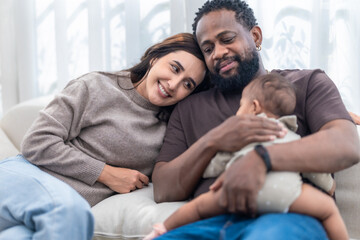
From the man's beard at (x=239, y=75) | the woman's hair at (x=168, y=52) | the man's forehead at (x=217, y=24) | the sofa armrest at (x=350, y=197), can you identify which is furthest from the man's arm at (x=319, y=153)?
the woman's hair at (x=168, y=52)

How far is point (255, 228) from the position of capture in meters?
1.18

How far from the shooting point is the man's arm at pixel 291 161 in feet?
4.08

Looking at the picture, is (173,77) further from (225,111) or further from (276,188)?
(276,188)

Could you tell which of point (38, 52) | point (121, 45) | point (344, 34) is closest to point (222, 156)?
point (344, 34)

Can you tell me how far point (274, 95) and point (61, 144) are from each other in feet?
2.77

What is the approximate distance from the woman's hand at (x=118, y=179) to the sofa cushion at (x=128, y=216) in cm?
6

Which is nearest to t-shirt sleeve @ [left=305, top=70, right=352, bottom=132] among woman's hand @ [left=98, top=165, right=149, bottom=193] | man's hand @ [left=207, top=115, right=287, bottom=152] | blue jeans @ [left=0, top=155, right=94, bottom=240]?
man's hand @ [left=207, top=115, right=287, bottom=152]

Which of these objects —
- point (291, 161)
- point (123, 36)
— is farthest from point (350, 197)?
point (123, 36)

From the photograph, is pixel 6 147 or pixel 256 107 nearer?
pixel 256 107

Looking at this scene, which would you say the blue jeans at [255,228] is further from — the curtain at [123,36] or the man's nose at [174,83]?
the curtain at [123,36]

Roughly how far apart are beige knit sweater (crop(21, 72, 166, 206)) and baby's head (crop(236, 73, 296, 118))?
1.77 ft

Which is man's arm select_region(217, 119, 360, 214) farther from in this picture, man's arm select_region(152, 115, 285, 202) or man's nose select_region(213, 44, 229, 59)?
man's nose select_region(213, 44, 229, 59)

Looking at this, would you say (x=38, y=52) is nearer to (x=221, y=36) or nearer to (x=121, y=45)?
(x=121, y=45)

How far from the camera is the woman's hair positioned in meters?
1.90
